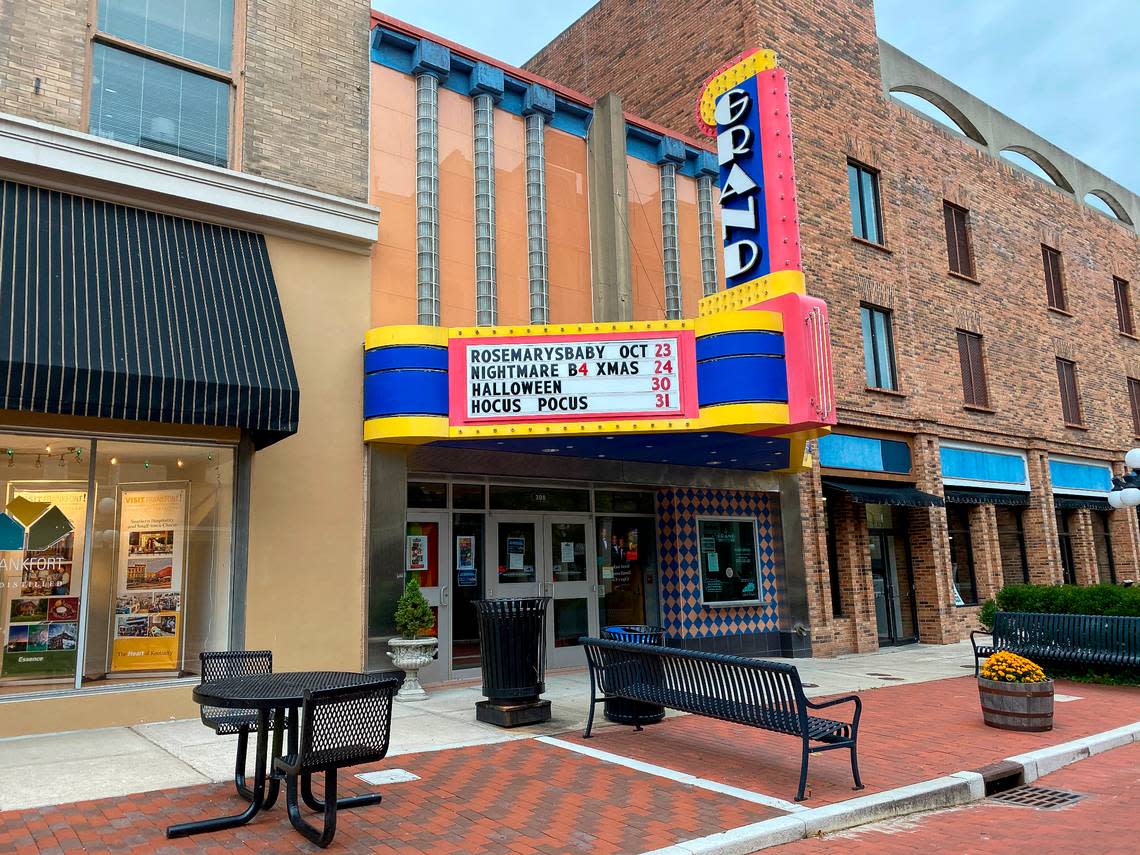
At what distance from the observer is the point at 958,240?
21359 mm

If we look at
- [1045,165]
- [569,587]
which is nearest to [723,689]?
[569,587]

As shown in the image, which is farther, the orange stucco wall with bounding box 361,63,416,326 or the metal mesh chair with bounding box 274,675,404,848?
the orange stucco wall with bounding box 361,63,416,326

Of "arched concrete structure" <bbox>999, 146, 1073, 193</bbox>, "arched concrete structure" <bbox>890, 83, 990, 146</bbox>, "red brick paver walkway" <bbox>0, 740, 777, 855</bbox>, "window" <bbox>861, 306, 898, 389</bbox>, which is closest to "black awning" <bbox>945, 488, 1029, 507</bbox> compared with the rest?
"window" <bbox>861, 306, 898, 389</bbox>

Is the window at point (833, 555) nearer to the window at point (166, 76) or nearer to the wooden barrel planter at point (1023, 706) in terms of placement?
the wooden barrel planter at point (1023, 706)

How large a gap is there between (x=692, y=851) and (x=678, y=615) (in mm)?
9314

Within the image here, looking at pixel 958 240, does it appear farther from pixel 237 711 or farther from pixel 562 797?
pixel 237 711

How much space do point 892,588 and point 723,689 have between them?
12.0 m

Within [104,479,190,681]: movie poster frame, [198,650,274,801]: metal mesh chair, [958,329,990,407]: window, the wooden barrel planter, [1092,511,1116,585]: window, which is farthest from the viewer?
[1092,511,1116,585]: window

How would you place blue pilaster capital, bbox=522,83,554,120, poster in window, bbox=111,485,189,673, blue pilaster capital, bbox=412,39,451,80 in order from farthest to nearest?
blue pilaster capital, bbox=522,83,554,120
blue pilaster capital, bbox=412,39,451,80
poster in window, bbox=111,485,189,673

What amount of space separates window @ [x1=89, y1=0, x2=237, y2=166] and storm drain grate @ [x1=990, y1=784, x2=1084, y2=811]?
11.0 metres

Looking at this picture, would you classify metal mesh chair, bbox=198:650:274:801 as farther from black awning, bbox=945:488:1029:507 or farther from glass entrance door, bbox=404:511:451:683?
black awning, bbox=945:488:1029:507

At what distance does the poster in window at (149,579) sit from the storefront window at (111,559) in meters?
0.01

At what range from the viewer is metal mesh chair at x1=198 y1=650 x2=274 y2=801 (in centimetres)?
628

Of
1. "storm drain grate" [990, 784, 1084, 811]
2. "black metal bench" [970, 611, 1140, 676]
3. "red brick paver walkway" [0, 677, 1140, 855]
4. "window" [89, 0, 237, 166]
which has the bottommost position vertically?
"storm drain grate" [990, 784, 1084, 811]
